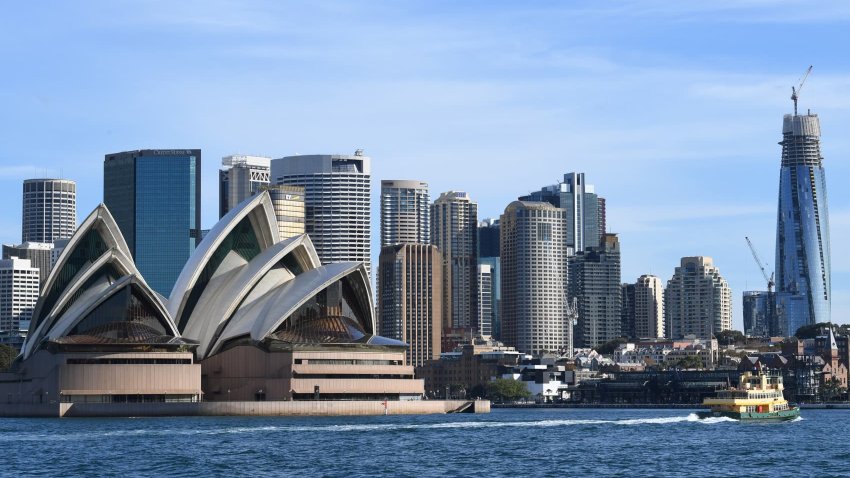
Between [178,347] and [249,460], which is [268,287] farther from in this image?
[249,460]

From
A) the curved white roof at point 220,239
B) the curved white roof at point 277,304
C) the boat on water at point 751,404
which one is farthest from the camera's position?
the curved white roof at point 220,239

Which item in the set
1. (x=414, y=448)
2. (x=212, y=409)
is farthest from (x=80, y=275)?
(x=414, y=448)

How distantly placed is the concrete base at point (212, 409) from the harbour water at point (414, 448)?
6.89 m

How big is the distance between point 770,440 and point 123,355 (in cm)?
5465

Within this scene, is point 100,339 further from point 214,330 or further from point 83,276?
point 214,330

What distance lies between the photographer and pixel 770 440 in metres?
90.9

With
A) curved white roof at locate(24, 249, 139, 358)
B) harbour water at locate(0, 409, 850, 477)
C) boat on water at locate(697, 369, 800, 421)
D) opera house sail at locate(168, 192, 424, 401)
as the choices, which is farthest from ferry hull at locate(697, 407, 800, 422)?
curved white roof at locate(24, 249, 139, 358)

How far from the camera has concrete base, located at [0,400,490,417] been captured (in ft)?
400

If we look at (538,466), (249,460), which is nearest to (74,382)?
(249,460)

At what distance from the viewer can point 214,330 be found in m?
134

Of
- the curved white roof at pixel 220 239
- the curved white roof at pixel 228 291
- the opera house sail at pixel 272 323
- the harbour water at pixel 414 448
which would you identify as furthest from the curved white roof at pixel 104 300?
the harbour water at pixel 414 448

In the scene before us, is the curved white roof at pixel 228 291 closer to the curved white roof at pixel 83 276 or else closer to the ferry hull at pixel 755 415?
the curved white roof at pixel 83 276

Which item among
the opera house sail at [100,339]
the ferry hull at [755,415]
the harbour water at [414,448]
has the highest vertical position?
the opera house sail at [100,339]

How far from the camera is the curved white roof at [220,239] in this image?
13475cm
